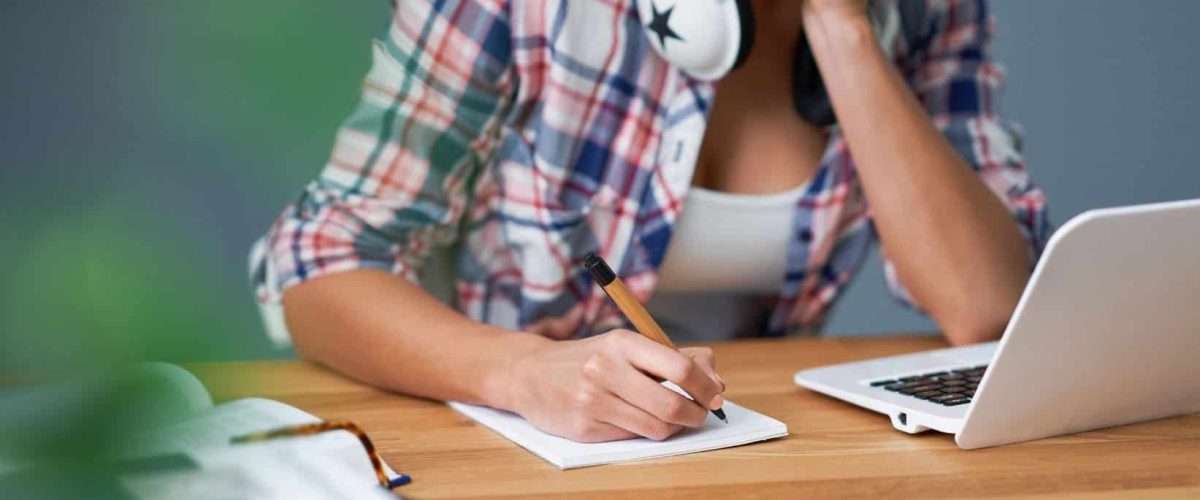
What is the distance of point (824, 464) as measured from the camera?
628 millimetres

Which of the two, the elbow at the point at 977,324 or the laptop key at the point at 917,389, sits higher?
the laptop key at the point at 917,389

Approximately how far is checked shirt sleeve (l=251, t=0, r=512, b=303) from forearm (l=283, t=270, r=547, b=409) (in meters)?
0.04

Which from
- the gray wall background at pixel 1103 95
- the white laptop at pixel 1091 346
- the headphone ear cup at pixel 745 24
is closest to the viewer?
the white laptop at pixel 1091 346

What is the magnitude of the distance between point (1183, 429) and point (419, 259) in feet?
2.00

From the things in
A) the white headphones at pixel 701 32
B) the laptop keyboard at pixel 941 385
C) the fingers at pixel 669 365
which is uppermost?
the white headphones at pixel 701 32

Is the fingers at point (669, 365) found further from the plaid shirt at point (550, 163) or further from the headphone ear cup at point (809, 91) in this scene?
the headphone ear cup at point (809, 91)

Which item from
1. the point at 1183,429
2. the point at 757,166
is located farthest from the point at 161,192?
the point at 757,166

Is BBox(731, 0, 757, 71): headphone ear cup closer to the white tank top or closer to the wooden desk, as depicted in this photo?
the white tank top

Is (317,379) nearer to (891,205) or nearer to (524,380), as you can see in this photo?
(524,380)

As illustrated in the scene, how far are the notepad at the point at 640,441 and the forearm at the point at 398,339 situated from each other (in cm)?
5

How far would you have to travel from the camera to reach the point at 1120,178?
92.2 inches

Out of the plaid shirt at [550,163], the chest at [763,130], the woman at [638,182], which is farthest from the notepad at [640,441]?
the chest at [763,130]

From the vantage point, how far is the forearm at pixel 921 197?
996mm

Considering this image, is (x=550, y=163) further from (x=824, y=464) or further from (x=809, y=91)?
(x=824, y=464)
